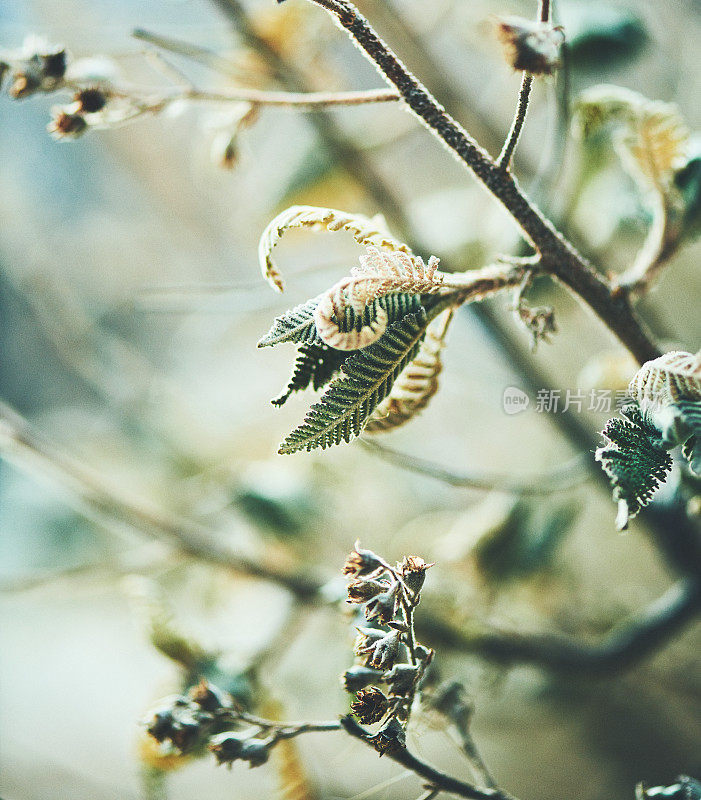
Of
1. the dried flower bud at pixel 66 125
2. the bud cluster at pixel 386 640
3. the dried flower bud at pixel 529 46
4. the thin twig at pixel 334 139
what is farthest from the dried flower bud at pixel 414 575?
the thin twig at pixel 334 139

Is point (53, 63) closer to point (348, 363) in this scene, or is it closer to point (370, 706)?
point (348, 363)

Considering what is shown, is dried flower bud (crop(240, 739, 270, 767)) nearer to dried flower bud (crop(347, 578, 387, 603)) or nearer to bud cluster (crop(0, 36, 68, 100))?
dried flower bud (crop(347, 578, 387, 603))

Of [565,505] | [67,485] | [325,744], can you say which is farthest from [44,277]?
[325,744]

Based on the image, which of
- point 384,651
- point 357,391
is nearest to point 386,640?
point 384,651

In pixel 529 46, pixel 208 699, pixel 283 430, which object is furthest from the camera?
pixel 283 430

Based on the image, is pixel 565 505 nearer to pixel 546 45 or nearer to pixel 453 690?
pixel 453 690

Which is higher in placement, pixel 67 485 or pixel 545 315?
pixel 67 485
